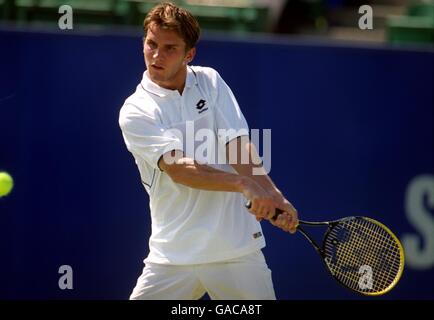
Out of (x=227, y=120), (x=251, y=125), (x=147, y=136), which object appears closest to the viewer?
(x=147, y=136)

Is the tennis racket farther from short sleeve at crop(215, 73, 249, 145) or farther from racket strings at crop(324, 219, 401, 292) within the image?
short sleeve at crop(215, 73, 249, 145)

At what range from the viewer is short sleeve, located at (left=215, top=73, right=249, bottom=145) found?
14.6 feet

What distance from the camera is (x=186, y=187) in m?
4.45

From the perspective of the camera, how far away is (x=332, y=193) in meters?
6.79

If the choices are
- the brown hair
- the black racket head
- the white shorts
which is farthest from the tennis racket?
the brown hair

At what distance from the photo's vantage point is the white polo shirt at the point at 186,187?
4.40 meters

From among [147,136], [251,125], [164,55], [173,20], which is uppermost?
[173,20]

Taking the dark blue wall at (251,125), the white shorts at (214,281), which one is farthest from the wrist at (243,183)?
the dark blue wall at (251,125)

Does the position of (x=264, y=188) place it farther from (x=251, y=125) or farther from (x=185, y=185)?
(x=251, y=125)

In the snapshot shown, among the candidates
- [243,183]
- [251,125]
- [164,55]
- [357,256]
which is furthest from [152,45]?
[251,125]

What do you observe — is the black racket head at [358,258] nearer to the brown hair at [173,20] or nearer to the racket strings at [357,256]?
the racket strings at [357,256]

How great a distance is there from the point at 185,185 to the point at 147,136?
288 mm
